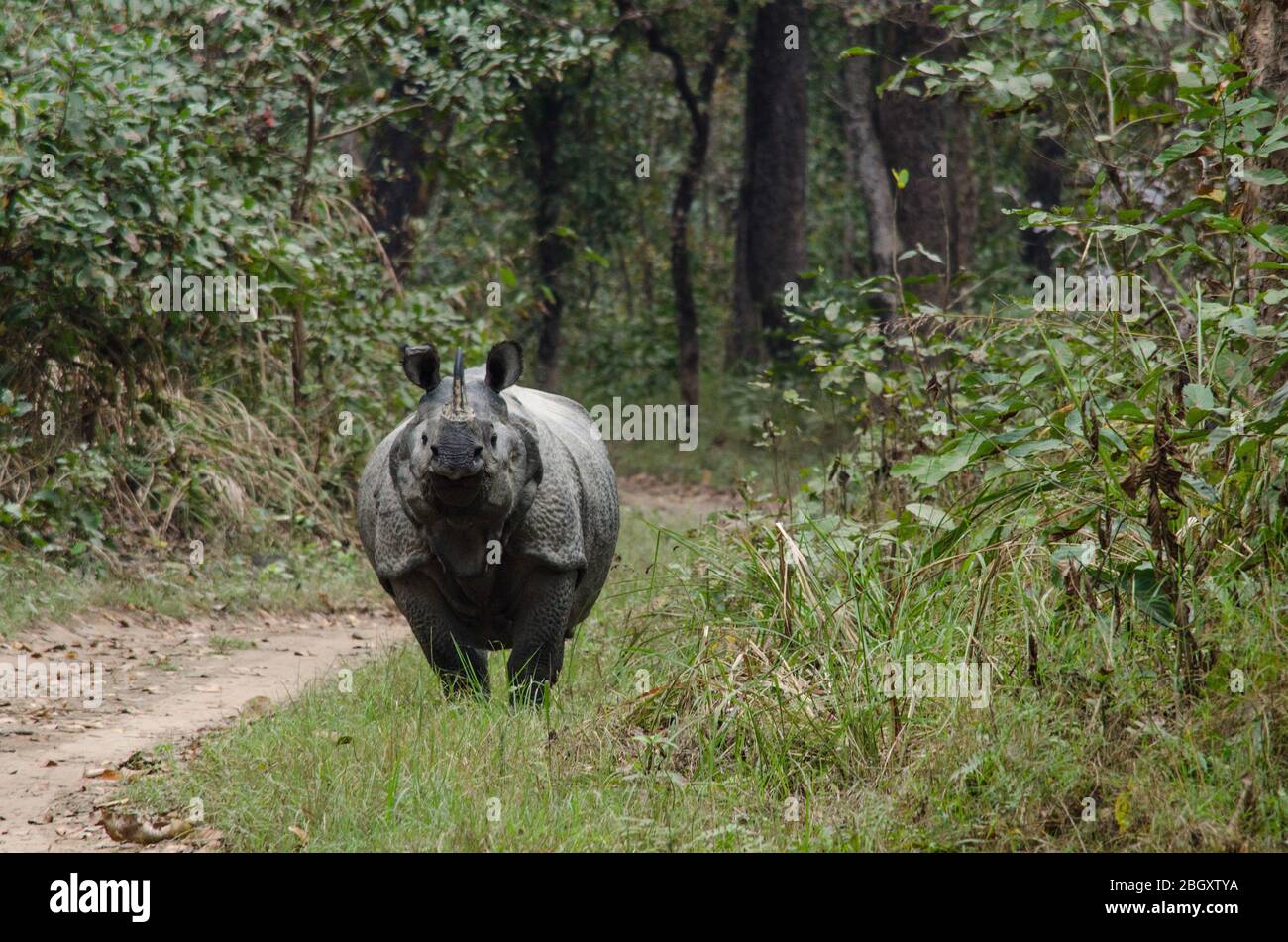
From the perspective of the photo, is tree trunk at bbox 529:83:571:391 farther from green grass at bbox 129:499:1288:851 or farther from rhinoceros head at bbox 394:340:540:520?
rhinoceros head at bbox 394:340:540:520

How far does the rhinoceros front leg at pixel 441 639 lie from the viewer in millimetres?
6078

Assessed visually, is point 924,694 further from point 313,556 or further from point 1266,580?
point 313,556

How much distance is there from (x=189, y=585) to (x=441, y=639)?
4.57 metres

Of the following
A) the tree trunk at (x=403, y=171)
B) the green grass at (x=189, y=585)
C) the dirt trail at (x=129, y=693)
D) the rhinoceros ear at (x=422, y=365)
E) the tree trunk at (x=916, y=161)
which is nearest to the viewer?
the rhinoceros ear at (x=422, y=365)

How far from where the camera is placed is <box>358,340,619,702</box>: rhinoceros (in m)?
5.45

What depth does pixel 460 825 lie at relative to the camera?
15.6ft

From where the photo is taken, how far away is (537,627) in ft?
20.0

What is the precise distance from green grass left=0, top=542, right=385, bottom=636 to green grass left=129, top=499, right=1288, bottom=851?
316cm

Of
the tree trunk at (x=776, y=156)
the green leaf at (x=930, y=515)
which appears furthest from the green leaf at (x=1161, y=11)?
the tree trunk at (x=776, y=156)

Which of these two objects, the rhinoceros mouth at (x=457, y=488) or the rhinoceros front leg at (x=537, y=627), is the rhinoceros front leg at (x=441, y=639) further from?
the rhinoceros mouth at (x=457, y=488)

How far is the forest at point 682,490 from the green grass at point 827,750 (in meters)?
0.02

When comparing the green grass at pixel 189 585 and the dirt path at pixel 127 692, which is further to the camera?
the green grass at pixel 189 585

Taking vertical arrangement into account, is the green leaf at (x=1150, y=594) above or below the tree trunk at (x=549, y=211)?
below

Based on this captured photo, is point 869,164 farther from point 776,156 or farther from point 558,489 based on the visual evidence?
point 558,489
